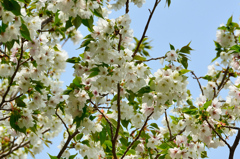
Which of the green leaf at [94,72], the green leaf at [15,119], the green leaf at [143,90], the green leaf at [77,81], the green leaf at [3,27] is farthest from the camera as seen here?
the green leaf at [15,119]

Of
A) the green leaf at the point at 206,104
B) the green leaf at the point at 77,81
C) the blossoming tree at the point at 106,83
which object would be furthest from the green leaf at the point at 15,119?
the green leaf at the point at 206,104

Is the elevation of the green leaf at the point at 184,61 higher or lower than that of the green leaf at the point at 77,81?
higher

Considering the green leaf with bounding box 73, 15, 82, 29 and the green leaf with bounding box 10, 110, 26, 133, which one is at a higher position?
the green leaf with bounding box 73, 15, 82, 29

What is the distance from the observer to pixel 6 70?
340cm

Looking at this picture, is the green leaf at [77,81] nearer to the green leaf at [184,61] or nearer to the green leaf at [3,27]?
the green leaf at [3,27]

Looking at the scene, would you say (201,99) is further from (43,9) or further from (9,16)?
(43,9)

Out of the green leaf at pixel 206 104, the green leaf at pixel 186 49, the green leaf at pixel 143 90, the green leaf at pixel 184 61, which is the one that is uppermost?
the green leaf at pixel 186 49

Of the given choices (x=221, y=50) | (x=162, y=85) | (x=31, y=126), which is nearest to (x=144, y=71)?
(x=162, y=85)

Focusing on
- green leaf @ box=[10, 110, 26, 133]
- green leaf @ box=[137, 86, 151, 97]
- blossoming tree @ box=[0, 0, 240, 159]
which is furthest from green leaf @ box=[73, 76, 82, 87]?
green leaf @ box=[10, 110, 26, 133]

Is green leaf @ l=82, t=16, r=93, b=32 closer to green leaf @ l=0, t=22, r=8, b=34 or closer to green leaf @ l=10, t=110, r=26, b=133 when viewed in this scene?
green leaf @ l=0, t=22, r=8, b=34

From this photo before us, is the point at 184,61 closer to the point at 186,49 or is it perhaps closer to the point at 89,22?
the point at 186,49

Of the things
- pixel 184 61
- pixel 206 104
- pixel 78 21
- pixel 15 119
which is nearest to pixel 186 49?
pixel 184 61

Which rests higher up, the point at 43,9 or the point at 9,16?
the point at 43,9

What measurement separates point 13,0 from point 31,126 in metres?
1.58
